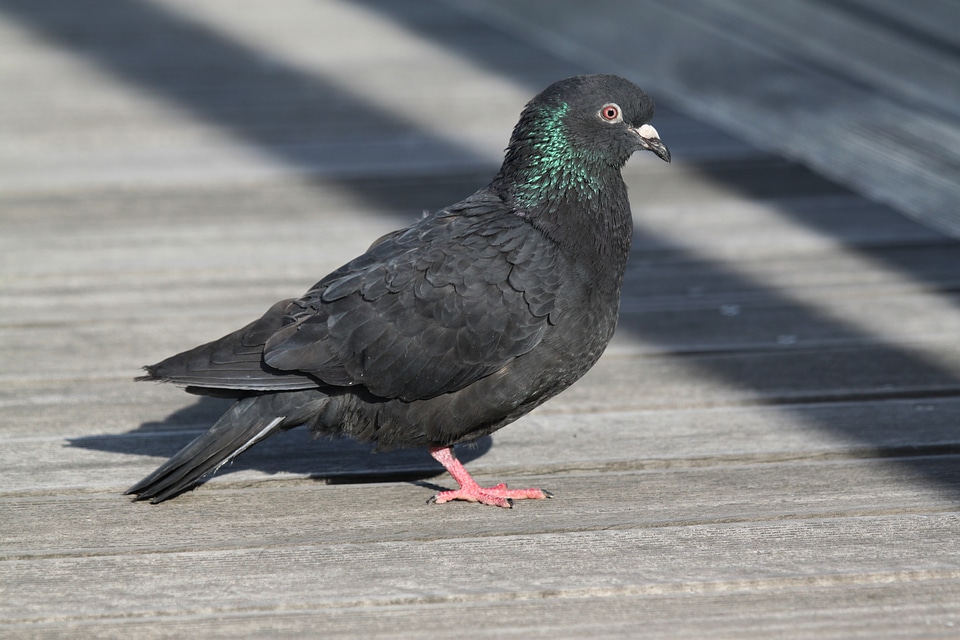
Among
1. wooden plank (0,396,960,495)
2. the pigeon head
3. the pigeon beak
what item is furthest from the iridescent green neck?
wooden plank (0,396,960,495)

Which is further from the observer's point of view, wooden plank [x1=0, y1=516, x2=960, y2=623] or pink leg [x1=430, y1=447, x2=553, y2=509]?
pink leg [x1=430, y1=447, x2=553, y2=509]

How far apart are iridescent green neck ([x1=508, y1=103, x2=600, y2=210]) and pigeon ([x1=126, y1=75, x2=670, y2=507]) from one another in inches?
2.3

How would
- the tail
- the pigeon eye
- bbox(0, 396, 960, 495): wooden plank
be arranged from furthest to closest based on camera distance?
the pigeon eye < bbox(0, 396, 960, 495): wooden plank < the tail

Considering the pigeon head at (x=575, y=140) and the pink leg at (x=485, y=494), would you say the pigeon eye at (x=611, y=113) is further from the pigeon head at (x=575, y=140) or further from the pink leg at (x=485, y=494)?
the pink leg at (x=485, y=494)

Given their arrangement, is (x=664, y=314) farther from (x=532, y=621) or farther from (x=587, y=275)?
(x=532, y=621)

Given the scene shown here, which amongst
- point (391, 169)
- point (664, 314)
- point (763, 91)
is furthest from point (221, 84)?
point (664, 314)

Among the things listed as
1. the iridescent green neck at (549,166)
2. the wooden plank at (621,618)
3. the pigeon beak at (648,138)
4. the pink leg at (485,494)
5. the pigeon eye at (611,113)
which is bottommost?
the wooden plank at (621,618)

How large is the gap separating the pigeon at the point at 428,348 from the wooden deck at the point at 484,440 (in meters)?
0.16

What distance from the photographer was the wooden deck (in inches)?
100

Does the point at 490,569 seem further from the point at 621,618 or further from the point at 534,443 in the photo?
the point at 534,443

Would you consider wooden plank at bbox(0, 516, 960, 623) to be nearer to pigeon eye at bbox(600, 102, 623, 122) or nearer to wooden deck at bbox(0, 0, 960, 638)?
wooden deck at bbox(0, 0, 960, 638)

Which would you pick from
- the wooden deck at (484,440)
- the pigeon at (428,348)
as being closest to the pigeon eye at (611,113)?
the pigeon at (428,348)

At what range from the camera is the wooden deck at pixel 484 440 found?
2541 millimetres

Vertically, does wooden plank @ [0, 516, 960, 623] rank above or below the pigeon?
below
